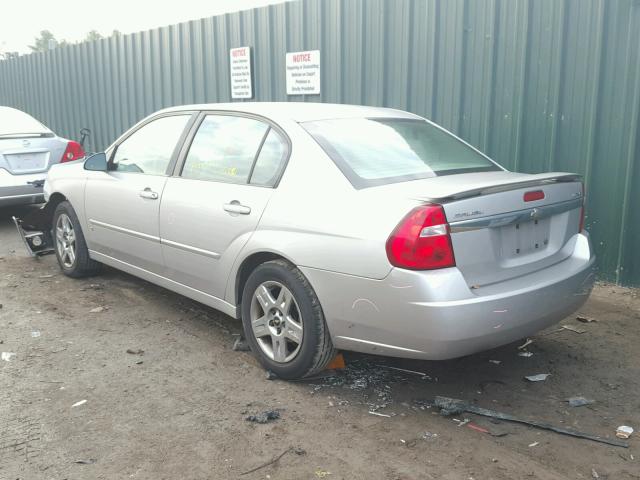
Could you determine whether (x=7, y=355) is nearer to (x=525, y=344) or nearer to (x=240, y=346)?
(x=240, y=346)

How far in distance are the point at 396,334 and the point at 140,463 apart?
137 cm

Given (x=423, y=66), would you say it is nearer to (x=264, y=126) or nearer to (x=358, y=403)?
(x=264, y=126)

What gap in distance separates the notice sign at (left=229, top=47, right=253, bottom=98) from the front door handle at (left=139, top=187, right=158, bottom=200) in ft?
14.9

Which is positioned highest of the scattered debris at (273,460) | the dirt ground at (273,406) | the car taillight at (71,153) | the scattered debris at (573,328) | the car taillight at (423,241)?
the car taillight at (71,153)

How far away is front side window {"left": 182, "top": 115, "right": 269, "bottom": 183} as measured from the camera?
4.14 metres

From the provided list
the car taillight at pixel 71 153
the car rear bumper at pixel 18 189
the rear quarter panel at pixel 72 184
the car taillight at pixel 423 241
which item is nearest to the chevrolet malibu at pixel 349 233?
the car taillight at pixel 423 241

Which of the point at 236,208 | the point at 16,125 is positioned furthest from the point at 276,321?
the point at 16,125

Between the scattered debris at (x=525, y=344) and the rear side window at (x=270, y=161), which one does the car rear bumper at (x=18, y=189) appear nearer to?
the rear side window at (x=270, y=161)

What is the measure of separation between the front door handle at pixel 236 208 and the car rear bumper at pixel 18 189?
17.4 ft

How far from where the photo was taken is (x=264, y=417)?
134 inches

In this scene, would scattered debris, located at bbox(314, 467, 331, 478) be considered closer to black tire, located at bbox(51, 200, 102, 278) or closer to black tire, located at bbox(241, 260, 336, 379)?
black tire, located at bbox(241, 260, 336, 379)

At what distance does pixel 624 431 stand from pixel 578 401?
36 centimetres

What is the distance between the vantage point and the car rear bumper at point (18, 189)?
8156 mm

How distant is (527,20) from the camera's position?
5.89 m
